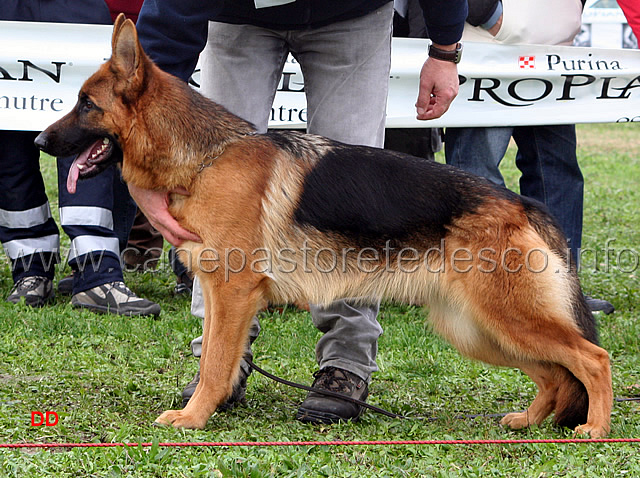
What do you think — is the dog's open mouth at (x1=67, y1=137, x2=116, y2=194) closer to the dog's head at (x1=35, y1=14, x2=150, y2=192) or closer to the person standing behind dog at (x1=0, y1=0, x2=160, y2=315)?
the dog's head at (x1=35, y1=14, x2=150, y2=192)

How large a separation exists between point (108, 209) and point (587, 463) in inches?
143

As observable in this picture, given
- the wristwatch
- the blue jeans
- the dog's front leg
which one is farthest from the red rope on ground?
the blue jeans

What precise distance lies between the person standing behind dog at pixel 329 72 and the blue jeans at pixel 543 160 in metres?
2.01

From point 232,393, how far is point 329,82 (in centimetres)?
146

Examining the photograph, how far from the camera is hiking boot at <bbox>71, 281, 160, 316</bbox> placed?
505 centimetres

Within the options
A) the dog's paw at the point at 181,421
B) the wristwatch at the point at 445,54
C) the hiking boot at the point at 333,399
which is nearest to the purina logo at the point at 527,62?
the wristwatch at the point at 445,54

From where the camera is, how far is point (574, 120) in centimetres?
598

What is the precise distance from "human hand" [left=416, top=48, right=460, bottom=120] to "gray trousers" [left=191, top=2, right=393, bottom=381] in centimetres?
19

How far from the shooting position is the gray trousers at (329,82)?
11.6 ft

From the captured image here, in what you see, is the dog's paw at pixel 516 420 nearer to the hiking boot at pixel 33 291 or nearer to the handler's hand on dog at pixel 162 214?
the handler's hand on dog at pixel 162 214

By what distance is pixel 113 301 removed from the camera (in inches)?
201

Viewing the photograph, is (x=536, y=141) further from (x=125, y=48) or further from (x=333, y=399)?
(x=125, y=48)

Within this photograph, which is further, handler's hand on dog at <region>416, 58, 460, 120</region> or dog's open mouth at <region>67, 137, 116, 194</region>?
handler's hand on dog at <region>416, 58, 460, 120</region>

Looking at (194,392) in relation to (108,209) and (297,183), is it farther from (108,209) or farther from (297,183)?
(108,209)
